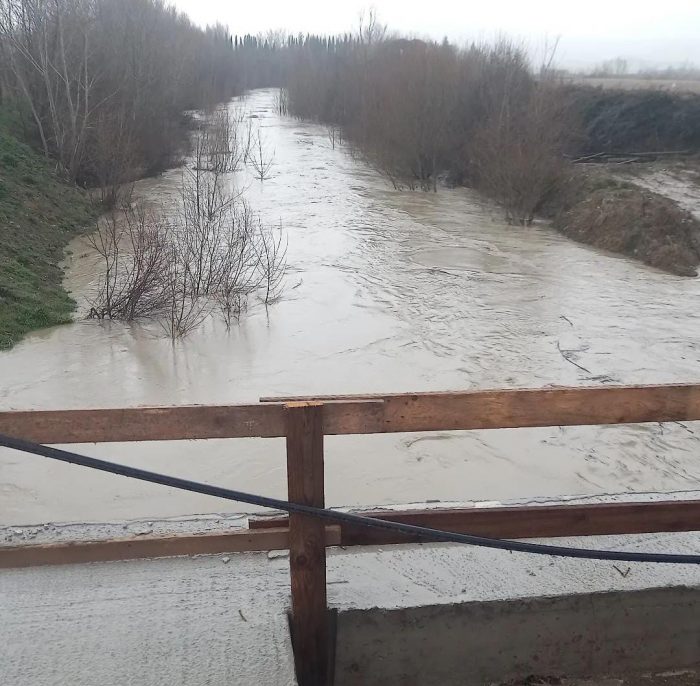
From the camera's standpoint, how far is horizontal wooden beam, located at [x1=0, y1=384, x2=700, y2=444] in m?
2.37

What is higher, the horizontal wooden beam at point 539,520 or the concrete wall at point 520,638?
the horizontal wooden beam at point 539,520

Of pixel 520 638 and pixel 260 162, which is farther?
pixel 260 162

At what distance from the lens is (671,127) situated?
82.3 feet

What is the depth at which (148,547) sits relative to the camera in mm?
2643

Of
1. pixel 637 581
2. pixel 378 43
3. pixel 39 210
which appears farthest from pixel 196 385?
pixel 378 43

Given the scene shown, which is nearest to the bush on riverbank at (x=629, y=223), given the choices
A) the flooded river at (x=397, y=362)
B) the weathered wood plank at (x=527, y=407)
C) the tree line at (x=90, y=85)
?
the flooded river at (x=397, y=362)

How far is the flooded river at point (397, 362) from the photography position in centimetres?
638

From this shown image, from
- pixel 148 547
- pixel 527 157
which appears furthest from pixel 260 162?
pixel 148 547

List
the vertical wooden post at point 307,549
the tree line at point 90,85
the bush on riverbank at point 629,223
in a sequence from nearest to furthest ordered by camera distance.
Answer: the vertical wooden post at point 307,549
the bush on riverbank at point 629,223
the tree line at point 90,85

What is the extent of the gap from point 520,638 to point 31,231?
14.3m

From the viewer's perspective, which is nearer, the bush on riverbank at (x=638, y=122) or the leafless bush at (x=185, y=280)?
the leafless bush at (x=185, y=280)

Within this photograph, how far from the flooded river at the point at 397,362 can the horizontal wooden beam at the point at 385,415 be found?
3.56m

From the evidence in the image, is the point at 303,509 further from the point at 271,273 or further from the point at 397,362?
the point at 271,273

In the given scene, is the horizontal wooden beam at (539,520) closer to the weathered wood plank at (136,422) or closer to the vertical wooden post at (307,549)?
the vertical wooden post at (307,549)
